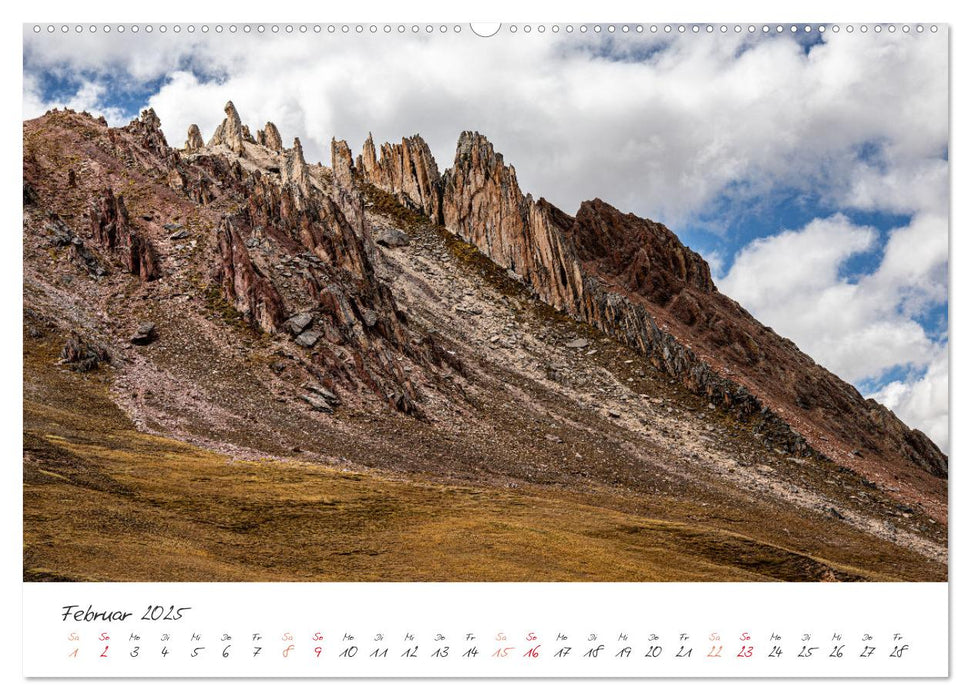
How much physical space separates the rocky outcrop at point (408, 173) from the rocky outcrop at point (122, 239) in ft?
143

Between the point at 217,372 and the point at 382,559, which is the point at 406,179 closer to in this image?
the point at 217,372

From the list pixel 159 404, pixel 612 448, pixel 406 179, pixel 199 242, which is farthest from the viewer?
pixel 406 179

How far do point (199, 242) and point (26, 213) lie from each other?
12.0 meters

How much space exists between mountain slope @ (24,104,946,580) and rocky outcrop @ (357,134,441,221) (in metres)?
3.53

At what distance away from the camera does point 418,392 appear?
168 feet

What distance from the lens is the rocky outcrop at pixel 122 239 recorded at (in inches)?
2055

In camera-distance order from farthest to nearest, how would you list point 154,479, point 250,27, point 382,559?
point 154,479, point 382,559, point 250,27

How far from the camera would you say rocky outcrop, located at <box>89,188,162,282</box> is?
5219 centimetres
